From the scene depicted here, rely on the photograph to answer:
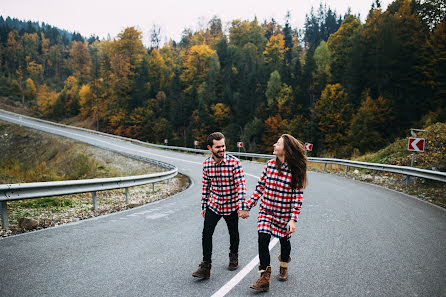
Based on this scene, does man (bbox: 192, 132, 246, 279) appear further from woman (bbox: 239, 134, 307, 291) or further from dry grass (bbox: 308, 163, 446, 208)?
dry grass (bbox: 308, 163, 446, 208)

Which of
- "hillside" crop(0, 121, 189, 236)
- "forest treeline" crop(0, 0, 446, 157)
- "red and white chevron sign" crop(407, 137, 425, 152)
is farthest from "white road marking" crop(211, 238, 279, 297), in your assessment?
"forest treeline" crop(0, 0, 446, 157)

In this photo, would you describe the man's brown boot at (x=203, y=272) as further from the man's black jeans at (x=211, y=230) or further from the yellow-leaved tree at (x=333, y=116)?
the yellow-leaved tree at (x=333, y=116)

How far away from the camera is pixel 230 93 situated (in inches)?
2613

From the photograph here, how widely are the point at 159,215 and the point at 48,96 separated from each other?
274 feet

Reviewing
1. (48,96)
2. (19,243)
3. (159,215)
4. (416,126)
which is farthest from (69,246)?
(48,96)

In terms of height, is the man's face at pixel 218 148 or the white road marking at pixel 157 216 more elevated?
the man's face at pixel 218 148

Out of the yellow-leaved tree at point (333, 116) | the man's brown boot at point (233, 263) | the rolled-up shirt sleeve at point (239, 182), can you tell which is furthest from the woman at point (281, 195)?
the yellow-leaved tree at point (333, 116)

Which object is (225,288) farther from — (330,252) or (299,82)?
(299,82)

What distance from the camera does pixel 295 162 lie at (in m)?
3.54

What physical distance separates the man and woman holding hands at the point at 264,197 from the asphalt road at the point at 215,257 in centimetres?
31

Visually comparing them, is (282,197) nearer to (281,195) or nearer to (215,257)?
(281,195)

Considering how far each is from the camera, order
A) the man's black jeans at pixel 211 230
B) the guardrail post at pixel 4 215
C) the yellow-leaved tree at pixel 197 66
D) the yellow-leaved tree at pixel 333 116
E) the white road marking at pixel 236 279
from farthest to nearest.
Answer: the yellow-leaved tree at pixel 197 66 < the yellow-leaved tree at pixel 333 116 < the guardrail post at pixel 4 215 < the man's black jeans at pixel 211 230 < the white road marking at pixel 236 279

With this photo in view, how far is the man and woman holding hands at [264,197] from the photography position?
11.6 ft

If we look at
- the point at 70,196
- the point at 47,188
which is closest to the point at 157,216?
the point at 47,188
